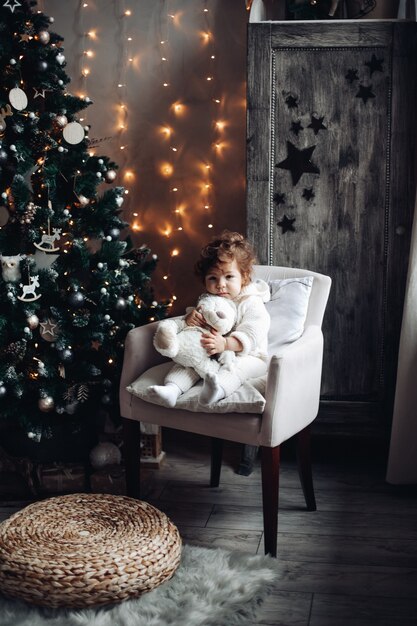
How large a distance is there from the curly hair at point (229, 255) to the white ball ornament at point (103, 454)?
789 millimetres

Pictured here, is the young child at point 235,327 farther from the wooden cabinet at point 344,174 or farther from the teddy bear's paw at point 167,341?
the wooden cabinet at point 344,174

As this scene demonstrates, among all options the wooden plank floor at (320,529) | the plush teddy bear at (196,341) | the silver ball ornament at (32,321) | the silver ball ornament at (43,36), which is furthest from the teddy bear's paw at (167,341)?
the silver ball ornament at (43,36)

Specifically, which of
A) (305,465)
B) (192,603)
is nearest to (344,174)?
(305,465)

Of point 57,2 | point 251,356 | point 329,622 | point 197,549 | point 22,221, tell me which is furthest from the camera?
point 57,2

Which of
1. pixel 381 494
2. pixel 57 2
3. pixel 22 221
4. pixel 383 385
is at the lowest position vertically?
pixel 381 494

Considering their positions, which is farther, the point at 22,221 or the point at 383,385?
the point at 383,385

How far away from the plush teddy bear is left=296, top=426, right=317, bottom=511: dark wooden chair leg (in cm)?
39

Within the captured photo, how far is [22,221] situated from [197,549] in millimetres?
1286

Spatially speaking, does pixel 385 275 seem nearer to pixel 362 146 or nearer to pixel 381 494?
pixel 362 146

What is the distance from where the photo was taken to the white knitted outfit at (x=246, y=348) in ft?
7.70

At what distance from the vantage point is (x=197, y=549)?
2260 mm

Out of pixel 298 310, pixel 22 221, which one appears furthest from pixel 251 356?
pixel 22 221

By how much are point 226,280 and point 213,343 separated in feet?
0.86

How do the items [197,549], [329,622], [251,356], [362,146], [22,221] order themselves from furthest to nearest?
[362,146] < [22,221] < [251,356] < [197,549] < [329,622]
